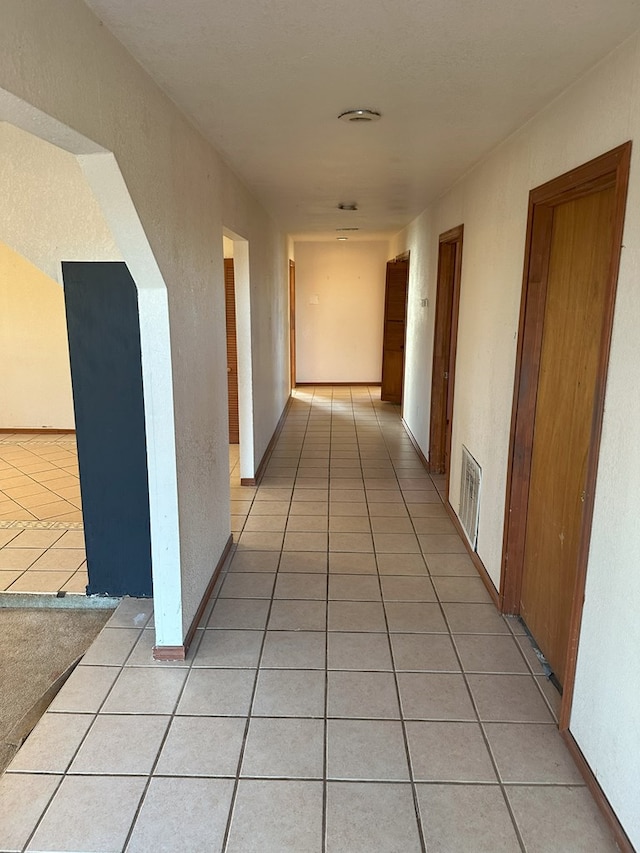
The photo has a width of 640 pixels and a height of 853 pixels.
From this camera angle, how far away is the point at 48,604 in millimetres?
3238

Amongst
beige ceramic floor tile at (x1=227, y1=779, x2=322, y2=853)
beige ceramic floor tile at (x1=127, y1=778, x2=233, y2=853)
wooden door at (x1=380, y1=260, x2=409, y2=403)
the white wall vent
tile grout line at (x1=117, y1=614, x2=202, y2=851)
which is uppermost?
wooden door at (x1=380, y1=260, x2=409, y2=403)

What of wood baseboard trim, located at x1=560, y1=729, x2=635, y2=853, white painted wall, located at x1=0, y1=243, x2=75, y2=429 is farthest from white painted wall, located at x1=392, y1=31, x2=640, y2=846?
white painted wall, located at x1=0, y1=243, x2=75, y2=429

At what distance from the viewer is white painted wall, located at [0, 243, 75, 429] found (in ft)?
20.9

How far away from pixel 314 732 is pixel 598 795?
0.98 metres

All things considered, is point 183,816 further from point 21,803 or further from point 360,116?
point 360,116

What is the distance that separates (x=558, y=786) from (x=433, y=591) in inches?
52.5

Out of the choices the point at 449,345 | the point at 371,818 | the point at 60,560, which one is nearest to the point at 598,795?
the point at 371,818

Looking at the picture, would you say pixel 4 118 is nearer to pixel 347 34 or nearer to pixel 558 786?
pixel 347 34

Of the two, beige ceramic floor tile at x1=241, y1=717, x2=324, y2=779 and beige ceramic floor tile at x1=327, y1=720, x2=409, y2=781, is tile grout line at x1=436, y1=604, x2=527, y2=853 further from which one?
beige ceramic floor tile at x1=241, y1=717, x2=324, y2=779

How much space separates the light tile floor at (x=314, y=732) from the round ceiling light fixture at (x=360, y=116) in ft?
7.73

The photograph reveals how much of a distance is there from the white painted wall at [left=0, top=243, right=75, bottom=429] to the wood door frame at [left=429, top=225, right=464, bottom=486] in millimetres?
3929

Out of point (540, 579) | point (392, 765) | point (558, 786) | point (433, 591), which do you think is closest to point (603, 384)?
point (540, 579)

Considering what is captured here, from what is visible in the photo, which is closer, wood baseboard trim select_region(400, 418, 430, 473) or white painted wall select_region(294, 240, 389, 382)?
wood baseboard trim select_region(400, 418, 430, 473)

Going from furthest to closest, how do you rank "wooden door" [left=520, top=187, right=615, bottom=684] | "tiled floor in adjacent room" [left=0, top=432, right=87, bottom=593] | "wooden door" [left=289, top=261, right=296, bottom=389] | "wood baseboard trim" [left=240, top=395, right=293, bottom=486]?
"wooden door" [left=289, top=261, right=296, bottom=389], "wood baseboard trim" [left=240, top=395, right=293, bottom=486], "tiled floor in adjacent room" [left=0, top=432, right=87, bottom=593], "wooden door" [left=520, top=187, right=615, bottom=684]
